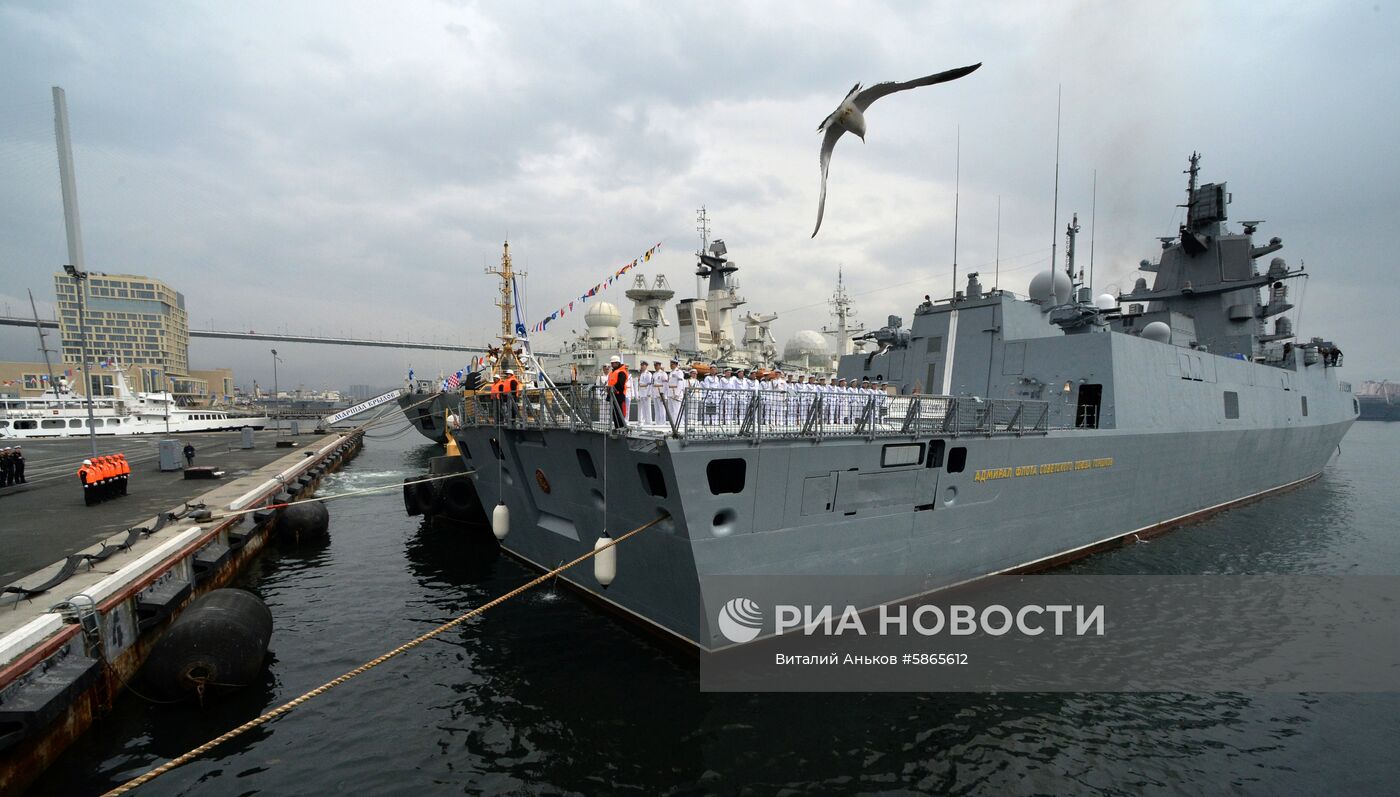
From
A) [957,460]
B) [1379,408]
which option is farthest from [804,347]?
[1379,408]

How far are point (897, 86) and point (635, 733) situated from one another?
31.1 feet

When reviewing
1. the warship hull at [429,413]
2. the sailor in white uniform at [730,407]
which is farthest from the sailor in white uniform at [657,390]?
the warship hull at [429,413]

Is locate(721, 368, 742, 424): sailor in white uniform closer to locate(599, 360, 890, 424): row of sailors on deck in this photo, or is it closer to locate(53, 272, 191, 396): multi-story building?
locate(599, 360, 890, 424): row of sailors on deck

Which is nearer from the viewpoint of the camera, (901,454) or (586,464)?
(586,464)

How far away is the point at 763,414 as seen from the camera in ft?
26.6

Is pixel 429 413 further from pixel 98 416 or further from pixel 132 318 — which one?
pixel 132 318

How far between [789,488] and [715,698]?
114 inches

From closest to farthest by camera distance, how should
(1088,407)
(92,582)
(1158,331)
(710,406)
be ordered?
(92,582)
(710,406)
(1088,407)
(1158,331)

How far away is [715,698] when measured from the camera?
7.55 metres

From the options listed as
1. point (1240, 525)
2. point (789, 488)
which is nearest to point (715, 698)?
point (789, 488)

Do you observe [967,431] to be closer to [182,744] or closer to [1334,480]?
[182,744]

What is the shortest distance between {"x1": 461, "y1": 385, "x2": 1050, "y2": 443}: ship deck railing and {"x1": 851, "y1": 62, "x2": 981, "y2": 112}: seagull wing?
454 cm

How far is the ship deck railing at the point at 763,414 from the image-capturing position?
793 centimetres

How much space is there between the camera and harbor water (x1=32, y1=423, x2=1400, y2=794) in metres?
6.08
